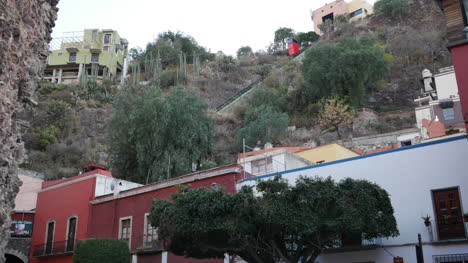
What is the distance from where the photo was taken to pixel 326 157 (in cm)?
2517

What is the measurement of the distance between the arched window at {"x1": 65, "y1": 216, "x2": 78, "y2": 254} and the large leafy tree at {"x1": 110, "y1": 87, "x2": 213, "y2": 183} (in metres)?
5.53

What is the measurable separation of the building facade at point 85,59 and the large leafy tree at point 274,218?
53226 mm

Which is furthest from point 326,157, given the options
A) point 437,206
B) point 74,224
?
point 74,224

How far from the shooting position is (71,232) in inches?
968

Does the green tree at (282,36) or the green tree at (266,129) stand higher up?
the green tree at (282,36)

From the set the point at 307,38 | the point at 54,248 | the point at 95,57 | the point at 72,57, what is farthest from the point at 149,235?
the point at 307,38

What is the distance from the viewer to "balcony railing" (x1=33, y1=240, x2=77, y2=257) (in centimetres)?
2401

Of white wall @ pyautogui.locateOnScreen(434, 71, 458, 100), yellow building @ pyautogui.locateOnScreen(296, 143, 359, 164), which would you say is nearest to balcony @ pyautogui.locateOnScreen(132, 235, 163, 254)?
yellow building @ pyautogui.locateOnScreen(296, 143, 359, 164)

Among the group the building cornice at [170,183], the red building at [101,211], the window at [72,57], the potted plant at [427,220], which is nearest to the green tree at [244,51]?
the window at [72,57]

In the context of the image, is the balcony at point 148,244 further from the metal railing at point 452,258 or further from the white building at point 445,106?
the white building at point 445,106

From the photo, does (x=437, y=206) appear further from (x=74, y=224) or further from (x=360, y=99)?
(x=360, y=99)

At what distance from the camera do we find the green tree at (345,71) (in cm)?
4122

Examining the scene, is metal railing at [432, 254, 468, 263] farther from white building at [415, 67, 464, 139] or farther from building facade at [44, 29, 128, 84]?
building facade at [44, 29, 128, 84]

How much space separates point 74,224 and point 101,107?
3163cm
